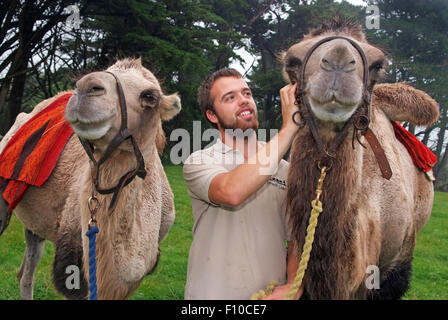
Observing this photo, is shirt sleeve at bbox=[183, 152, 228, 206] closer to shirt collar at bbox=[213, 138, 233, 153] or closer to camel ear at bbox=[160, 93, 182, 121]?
shirt collar at bbox=[213, 138, 233, 153]

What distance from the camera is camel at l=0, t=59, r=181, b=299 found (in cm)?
272

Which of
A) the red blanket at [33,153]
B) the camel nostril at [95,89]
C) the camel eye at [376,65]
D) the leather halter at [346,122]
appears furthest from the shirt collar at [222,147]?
the red blanket at [33,153]

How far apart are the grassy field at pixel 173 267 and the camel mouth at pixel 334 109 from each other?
340cm

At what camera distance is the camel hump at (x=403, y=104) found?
13.5ft

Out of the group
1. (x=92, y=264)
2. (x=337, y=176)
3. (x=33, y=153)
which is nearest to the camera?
(x=337, y=176)

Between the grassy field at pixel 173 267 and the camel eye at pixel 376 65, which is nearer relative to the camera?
the camel eye at pixel 376 65

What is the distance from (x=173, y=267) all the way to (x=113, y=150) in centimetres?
442

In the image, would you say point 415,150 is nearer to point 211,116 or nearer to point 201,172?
point 211,116

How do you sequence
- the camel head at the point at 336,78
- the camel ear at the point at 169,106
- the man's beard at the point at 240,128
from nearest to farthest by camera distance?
the camel head at the point at 336,78, the man's beard at the point at 240,128, the camel ear at the point at 169,106

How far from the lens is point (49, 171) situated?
4.17 metres

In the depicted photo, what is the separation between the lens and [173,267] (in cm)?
695

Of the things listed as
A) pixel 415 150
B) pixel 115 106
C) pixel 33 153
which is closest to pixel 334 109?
pixel 115 106

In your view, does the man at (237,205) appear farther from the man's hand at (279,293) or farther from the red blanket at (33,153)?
the red blanket at (33,153)

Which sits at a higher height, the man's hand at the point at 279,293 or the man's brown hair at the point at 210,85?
the man's brown hair at the point at 210,85
